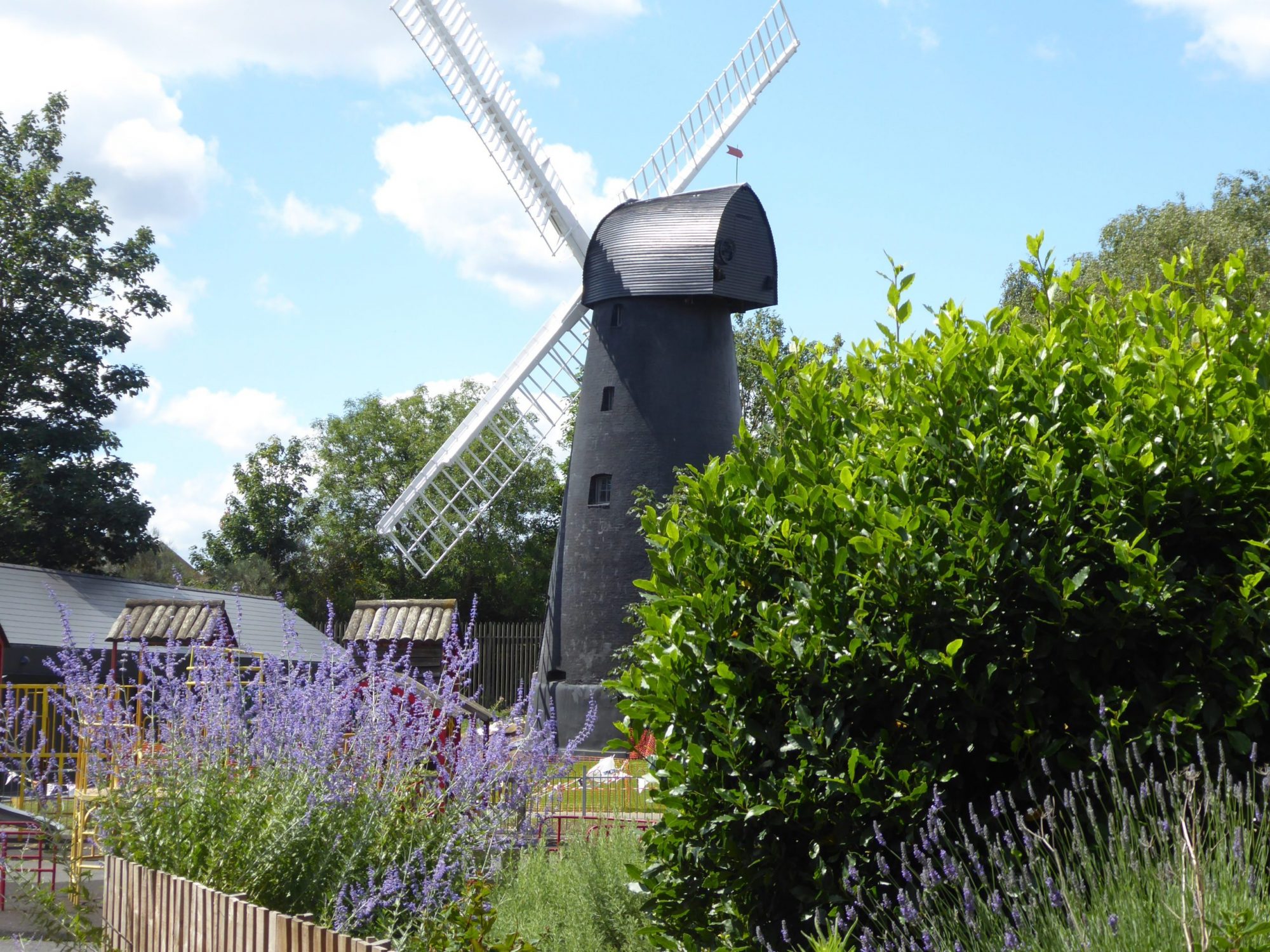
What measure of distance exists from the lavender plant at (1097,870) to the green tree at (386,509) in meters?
31.9

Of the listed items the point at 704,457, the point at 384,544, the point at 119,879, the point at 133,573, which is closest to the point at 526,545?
the point at 384,544

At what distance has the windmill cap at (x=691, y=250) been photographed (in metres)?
20.3

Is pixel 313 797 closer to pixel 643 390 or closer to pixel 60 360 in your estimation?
pixel 643 390

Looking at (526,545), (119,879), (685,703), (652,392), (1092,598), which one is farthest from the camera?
(526,545)

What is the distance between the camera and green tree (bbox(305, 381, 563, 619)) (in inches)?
1443

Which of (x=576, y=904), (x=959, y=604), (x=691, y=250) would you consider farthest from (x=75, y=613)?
(x=959, y=604)

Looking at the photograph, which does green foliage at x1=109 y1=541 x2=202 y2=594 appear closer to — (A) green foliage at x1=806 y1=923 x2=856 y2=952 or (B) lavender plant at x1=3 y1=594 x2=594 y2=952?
(B) lavender plant at x1=3 y1=594 x2=594 y2=952

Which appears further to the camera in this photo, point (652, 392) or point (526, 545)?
point (526, 545)

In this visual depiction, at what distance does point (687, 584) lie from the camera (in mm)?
4500

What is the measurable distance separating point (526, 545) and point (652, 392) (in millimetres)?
18060

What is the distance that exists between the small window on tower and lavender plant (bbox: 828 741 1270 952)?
55.0ft

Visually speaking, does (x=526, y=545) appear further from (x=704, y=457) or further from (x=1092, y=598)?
(x=1092, y=598)

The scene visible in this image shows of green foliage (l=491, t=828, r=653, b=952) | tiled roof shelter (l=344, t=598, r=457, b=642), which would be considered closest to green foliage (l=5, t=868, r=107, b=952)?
green foliage (l=491, t=828, r=653, b=952)

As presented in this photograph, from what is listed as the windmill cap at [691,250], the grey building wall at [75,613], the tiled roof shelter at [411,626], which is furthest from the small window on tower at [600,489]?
the tiled roof shelter at [411,626]
